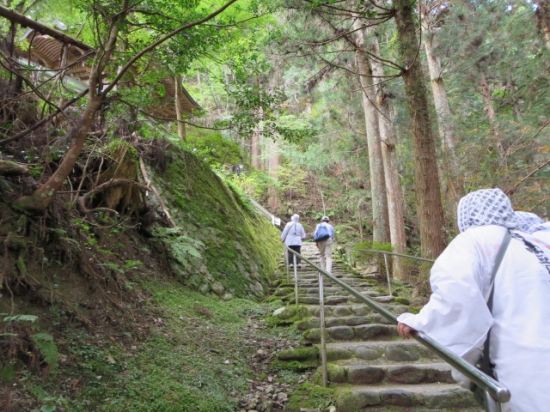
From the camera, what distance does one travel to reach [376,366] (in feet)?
13.1

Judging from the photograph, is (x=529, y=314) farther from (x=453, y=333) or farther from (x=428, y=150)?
(x=428, y=150)

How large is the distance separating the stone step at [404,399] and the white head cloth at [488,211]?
2115 mm

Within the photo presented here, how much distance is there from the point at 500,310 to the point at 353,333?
343cm

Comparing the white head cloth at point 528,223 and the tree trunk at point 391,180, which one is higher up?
the tree trunk at point 391,180

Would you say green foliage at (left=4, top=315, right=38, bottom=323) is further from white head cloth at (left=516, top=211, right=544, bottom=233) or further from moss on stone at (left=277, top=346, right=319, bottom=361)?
white head cloth at (left=516, top=211, right=544, bottom=233)

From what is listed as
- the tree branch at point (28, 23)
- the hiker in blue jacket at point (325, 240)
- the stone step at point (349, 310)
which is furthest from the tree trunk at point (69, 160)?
the hiker in blue jacket at point (325, 240)

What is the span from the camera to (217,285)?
7051 mm

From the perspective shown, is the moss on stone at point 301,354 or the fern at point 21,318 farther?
the moss on stone at point 301,354

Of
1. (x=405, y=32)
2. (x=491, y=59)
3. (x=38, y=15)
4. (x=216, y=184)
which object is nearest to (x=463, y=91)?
(x=491, y=59)

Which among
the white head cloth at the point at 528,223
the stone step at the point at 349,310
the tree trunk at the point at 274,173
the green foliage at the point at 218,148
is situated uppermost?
the tree trunk at the point at 274,173

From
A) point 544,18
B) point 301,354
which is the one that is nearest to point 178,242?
Answer: point 301,354

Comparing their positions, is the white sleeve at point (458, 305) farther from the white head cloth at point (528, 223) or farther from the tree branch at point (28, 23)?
the tree branch at point (28, 23)

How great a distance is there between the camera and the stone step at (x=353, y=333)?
4852 millimetres

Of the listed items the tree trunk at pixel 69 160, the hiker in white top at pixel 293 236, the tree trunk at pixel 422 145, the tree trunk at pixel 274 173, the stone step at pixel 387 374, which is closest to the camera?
the tree trunk at pixel 69 160
